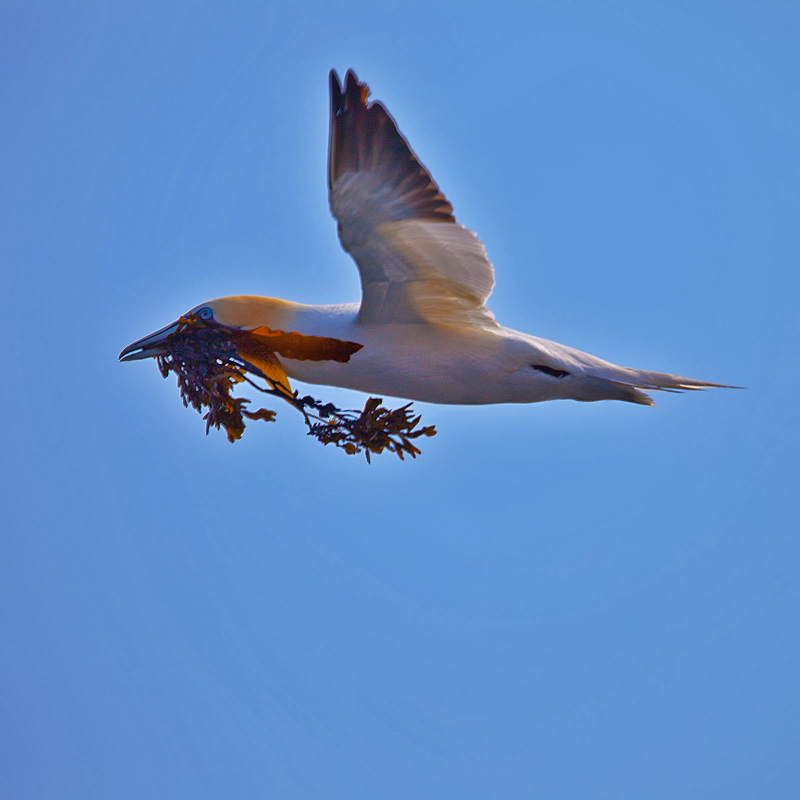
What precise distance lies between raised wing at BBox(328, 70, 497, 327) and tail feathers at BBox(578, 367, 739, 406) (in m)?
0.77

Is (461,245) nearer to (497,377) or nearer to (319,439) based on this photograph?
(497,377)

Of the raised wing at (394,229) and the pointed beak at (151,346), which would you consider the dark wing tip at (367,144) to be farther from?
the pointed beak at (151,346)

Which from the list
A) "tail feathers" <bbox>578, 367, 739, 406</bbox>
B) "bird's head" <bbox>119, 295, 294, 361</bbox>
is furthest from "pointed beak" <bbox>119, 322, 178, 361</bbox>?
"tail feathers" <bbox>578, 367, 739, 406</bbox>

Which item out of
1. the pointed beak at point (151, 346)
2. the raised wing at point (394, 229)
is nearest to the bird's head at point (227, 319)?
the pointed beak at point (151, 346)

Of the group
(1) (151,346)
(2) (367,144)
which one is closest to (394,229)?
(2) (367,144)

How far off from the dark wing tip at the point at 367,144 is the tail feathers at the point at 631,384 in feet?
5.23

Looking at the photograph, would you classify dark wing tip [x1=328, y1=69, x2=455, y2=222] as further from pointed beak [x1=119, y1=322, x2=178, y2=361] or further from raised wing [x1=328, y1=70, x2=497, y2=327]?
pointed beak [x1=119, y1=322, x2=178, y2=361]

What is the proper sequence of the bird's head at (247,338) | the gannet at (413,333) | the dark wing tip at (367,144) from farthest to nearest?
the bird's head at (247,338), the gannet at (413,333), the dark wing tip at (367,144)

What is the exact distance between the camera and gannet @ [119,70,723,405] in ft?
21.3

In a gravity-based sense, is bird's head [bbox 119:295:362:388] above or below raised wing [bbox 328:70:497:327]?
below

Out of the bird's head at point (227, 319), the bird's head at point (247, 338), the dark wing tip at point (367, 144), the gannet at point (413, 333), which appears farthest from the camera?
the bird's head at point (227, 319)

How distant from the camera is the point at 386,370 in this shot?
6.68m

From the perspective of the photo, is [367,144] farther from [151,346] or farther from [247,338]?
[151,346]

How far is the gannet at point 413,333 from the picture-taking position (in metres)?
6.50
